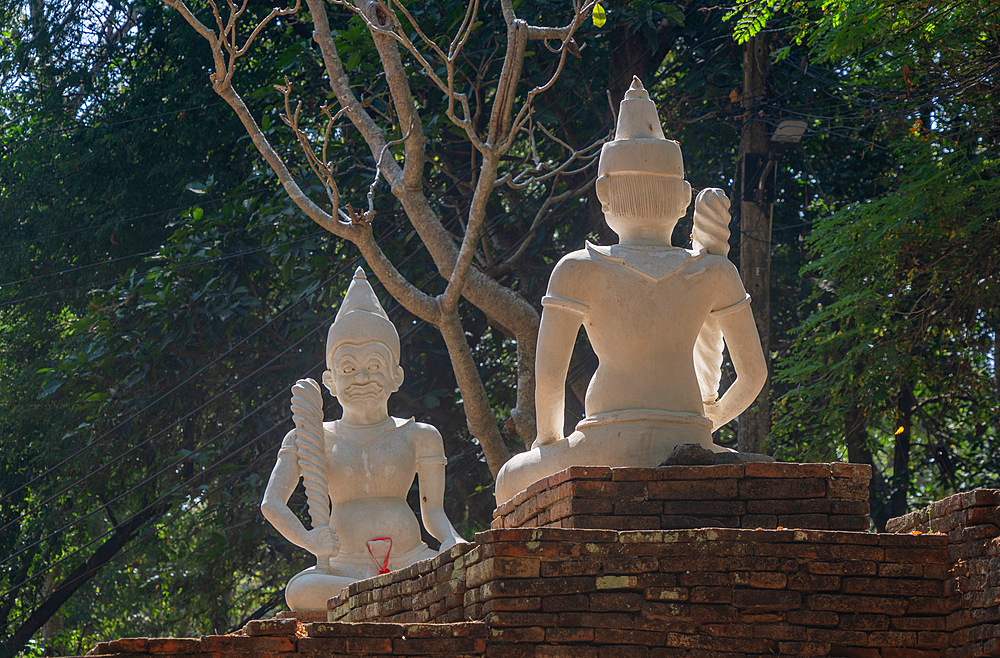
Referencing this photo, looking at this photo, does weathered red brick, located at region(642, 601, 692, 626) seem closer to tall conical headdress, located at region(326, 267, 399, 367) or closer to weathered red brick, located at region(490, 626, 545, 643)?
weathered red brick, located at region(490, 626, 545, 643)

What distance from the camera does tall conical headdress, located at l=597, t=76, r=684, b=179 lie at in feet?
24.5

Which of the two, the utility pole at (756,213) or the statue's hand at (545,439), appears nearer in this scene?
the statue's hand at (545,439)

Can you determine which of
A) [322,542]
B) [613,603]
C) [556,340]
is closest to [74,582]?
[322,542]

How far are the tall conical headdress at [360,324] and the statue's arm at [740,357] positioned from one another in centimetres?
248

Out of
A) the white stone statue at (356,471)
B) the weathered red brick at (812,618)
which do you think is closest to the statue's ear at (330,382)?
the white stone statue at (356,471)

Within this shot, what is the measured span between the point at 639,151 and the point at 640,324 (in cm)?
97

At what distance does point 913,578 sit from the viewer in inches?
229

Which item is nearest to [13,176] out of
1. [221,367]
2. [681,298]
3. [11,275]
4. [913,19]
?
[11,275]

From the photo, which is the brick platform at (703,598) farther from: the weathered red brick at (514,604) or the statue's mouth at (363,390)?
the statue's mouth at (363,390)

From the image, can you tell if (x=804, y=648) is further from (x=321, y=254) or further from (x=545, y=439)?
(x=321, y=254)

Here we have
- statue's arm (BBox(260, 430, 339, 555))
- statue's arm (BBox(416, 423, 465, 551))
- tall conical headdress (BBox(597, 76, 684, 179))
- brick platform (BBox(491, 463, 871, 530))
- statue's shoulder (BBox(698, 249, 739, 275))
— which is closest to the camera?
brick platform (BBox(491, 463, 871, 530))

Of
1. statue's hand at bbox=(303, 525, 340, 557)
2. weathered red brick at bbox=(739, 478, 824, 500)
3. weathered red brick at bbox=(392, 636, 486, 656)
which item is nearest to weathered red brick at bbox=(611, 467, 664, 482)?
weathered red brick at bbox=(739, 478, 824, 500)

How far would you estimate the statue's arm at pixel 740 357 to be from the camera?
24.4ft

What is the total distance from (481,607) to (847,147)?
10.4 m
